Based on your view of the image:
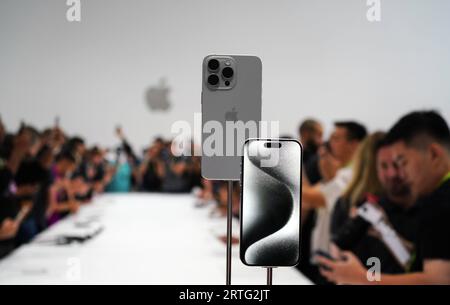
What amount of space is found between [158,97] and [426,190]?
2.56 m

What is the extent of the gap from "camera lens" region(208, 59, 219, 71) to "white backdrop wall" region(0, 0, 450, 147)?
6.76 feet

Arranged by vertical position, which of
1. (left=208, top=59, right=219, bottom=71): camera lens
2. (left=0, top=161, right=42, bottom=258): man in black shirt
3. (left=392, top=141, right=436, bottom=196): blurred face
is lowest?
(left=0, top=161, right=42, bottom=258): man in black shirt

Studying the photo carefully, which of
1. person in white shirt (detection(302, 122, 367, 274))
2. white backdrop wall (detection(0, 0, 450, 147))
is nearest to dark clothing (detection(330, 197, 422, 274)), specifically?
person in white shirt (detection(302, 122, 367, 274))

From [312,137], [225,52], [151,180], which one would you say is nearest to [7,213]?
[225,52]

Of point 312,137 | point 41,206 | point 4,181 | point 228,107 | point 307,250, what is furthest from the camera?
point 312,137

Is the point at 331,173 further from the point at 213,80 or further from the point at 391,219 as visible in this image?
the point at 213,80

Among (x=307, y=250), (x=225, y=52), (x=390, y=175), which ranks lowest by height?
(x=307, y=250)

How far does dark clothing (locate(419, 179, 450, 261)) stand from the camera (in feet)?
5.76

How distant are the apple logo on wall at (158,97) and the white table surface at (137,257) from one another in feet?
2.96

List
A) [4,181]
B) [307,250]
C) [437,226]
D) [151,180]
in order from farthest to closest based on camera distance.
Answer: [151,180] < [307,250] < [4,181] < [437,226]

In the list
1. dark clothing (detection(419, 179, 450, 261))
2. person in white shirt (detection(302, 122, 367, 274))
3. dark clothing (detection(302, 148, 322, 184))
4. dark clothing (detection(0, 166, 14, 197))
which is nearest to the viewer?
dark clothing (detection(419, 179, 450, 261))

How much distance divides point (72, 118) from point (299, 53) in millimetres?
1727

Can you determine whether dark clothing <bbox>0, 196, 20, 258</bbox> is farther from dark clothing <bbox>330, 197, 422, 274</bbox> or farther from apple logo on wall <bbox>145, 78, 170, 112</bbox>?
apple logo on wall <bbox>145, 78, 170, 112</bbox>

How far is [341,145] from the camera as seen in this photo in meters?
3.06
